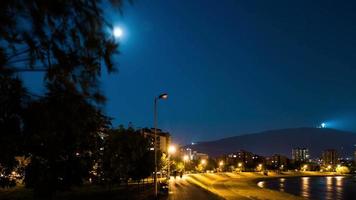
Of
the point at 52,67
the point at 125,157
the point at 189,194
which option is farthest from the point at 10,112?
the point at 189,194

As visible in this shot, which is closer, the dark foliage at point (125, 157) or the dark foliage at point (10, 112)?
the dark foliage at point (10, 112)

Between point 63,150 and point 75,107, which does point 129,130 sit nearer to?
point 63,150

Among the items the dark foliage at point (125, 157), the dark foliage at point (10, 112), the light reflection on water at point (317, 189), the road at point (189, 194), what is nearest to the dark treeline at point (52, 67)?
the dark foliage at point (10, 112)

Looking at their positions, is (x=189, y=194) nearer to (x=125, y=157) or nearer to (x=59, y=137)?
(x=125, y=157)

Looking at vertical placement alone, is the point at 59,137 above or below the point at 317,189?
above

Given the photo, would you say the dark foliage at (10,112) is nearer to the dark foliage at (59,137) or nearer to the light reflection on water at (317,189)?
the dark foliage at (59,137)

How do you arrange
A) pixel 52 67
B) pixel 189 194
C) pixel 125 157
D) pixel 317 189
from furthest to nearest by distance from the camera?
pixel 317 189, pixel 189 194, pixel 125 157, pixel 52 67

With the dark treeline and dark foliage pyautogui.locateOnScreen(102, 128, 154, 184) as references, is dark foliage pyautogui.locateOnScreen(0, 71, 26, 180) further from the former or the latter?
dark foliage pyautogui.locateOnScreen(102, 128, 154, 184)

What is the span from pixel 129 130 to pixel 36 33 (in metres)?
37.7

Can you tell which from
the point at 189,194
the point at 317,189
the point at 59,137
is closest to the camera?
the point at 59,137

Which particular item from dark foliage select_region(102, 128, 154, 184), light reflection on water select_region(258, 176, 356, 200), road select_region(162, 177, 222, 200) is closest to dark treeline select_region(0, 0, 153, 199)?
dark foliage select_region(102, 128, 154, 184)

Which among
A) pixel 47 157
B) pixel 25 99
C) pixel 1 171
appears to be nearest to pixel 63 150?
pixel 47 157

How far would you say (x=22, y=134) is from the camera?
921 cm

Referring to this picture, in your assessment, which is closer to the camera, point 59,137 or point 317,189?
point 59,137
